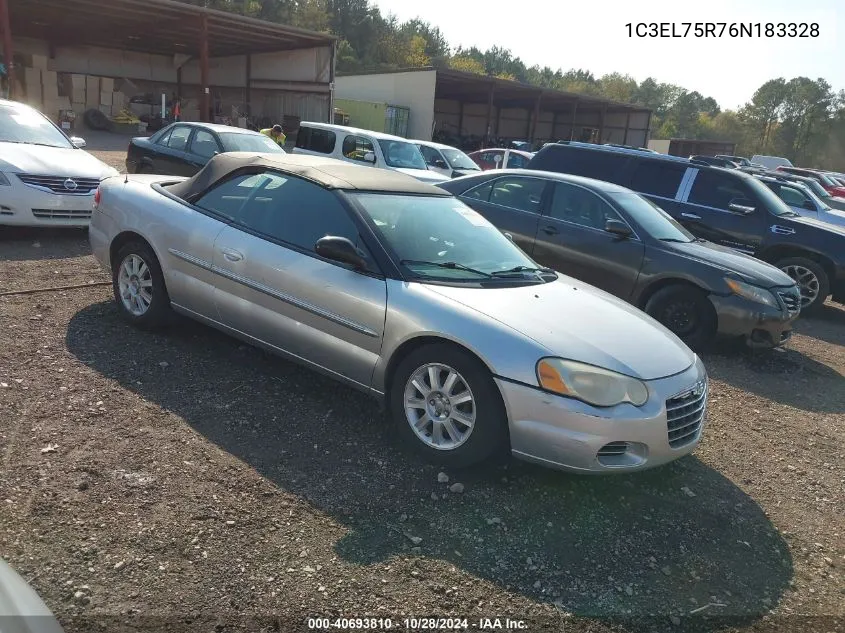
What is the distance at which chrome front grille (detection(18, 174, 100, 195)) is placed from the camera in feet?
23.4

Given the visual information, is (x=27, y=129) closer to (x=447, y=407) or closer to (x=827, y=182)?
(x=447, y=407)

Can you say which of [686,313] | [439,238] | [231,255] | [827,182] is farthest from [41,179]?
[827,182]

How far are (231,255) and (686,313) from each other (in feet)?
14.6

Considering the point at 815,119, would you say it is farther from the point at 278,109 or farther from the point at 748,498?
the point at 748,498

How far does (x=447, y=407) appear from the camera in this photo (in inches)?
138

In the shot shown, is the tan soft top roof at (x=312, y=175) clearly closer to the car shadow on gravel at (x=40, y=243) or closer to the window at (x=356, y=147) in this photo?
the car shadow on gravel at (x=40, y=243)

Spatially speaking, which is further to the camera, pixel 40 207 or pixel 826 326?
pixel 826 326

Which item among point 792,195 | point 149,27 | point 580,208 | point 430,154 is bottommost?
point 580,208

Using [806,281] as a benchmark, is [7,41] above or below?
above

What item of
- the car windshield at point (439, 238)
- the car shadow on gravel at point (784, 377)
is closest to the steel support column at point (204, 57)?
the car windshield at point (439, 238)

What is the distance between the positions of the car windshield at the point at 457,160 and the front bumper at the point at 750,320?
31.8ft

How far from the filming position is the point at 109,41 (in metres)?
30.8

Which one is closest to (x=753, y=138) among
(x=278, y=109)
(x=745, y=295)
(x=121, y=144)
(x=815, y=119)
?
(x=815, y=119)

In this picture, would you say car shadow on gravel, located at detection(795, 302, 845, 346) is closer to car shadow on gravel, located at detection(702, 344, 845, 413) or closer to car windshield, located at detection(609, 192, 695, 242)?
car shadow on gravel, located at detection(702, 344, 845, 413)
